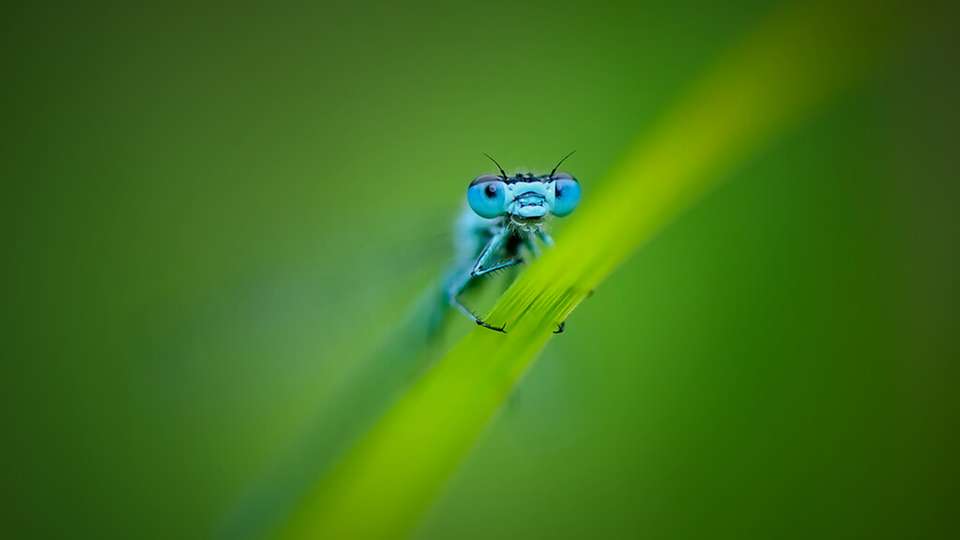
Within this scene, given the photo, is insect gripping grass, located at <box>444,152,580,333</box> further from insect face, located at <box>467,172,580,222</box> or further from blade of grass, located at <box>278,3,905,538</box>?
blade of grass, located at <box>278,3,905,538</box>

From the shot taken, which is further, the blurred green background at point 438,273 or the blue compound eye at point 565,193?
the blue compound eye at point 565,193

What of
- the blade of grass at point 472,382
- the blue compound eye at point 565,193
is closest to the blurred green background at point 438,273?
the blue compound eye at point 565,193

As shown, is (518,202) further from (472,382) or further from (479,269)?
(472,382)

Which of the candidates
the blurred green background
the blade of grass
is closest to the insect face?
the blurred green background

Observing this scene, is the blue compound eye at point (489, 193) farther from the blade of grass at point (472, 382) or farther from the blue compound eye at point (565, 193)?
the blade of grass at point (472, 382)

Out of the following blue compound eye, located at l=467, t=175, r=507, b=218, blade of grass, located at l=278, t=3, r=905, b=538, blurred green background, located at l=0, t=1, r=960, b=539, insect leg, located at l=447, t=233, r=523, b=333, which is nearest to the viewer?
blade of grass, located at l=278, t=3, r=905, b=538

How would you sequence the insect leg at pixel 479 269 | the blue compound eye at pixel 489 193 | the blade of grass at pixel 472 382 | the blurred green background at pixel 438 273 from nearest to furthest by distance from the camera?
the blade of grass at pixel 472 382 < the blurred green background at pixel 438 273 < the blue compound eye at pixel 489 193 < the insect leg at pixel 479 269

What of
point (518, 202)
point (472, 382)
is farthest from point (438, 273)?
point (472, 382)
